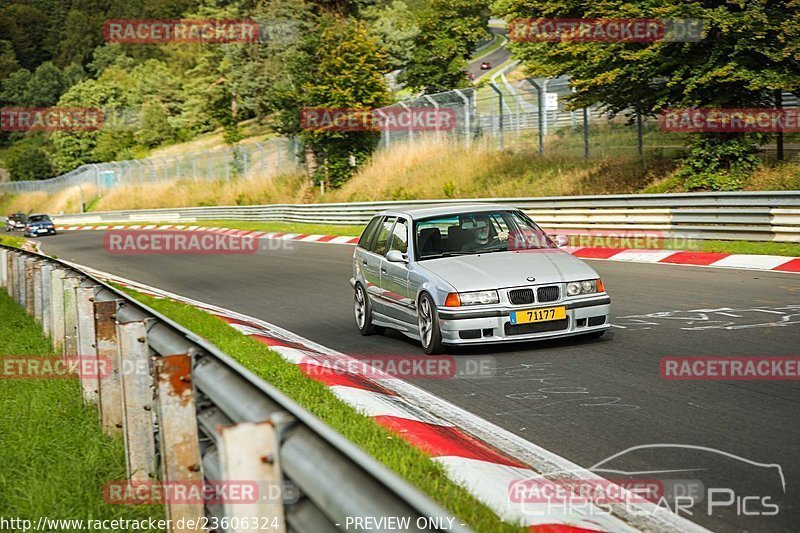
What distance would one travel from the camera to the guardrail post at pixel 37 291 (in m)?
11.4

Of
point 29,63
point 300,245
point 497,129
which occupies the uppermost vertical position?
point 29,63

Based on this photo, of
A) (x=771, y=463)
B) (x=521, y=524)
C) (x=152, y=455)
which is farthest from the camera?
(x=771, y=463)

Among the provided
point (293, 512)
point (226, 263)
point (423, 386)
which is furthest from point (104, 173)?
point (293, 512)

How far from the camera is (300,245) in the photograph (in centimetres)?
3077

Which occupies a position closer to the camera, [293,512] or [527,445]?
[293,512]

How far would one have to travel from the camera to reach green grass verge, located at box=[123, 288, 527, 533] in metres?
4.67

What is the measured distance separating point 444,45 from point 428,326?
54.1 m

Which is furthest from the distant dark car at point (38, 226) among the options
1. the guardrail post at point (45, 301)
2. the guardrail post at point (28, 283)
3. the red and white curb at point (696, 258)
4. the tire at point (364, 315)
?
the tire at point (364, 315)

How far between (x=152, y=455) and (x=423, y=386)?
363 centimetres

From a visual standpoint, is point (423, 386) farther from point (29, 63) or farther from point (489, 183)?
point (29, 63)

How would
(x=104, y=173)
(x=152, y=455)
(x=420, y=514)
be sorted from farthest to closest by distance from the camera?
(x=104, y=173)
(x=152, y=455)
(x=420, y=514)
